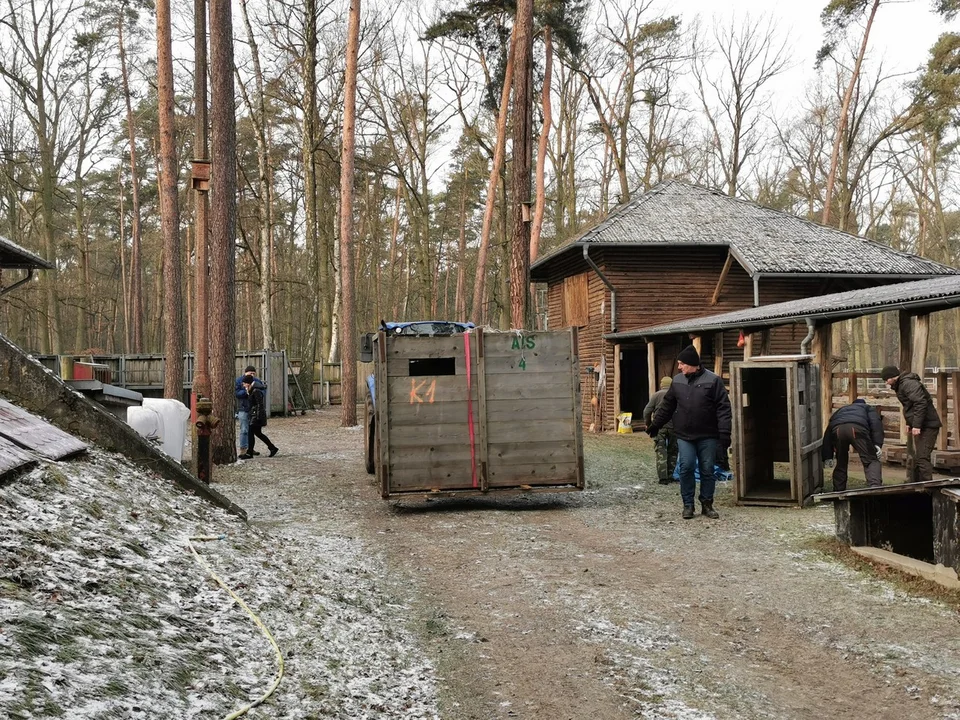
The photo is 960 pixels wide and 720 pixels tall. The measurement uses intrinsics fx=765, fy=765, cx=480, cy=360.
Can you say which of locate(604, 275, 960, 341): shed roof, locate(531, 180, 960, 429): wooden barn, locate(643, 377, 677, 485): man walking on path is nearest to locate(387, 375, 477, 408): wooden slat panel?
locate(643, 377, 677, 485): man walking on path

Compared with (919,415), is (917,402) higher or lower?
higher

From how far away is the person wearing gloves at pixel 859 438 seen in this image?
933cm

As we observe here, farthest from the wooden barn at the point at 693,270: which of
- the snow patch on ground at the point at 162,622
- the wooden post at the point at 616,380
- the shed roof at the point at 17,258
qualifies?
the snow patch on ground at the point at 162,622

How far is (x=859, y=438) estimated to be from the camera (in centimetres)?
938

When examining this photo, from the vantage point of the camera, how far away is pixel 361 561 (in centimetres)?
670

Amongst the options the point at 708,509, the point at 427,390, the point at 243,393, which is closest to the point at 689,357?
the point at 708,509

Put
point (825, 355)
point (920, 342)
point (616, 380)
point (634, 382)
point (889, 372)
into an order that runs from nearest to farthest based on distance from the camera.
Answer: point (889, 372) → point (920, 342) → point (825, 355) → point (616, 380) → point (634, 382)

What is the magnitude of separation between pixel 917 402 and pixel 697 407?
321cm

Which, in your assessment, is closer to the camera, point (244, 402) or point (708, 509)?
point (708, 509)

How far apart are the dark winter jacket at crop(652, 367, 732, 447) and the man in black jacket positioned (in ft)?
7.85

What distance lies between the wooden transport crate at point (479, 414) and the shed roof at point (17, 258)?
9.76 metres

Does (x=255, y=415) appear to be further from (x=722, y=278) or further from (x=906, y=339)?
(x=722, y=278)

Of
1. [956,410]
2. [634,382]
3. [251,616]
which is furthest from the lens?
[634,382]

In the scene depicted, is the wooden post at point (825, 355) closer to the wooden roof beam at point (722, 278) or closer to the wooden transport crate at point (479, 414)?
the wooden transport crate at point (479, 414)
